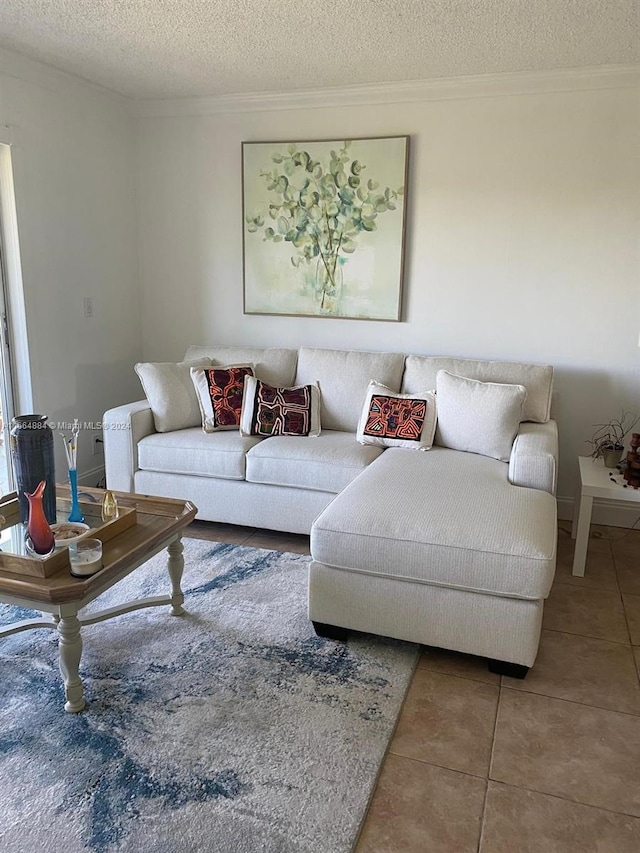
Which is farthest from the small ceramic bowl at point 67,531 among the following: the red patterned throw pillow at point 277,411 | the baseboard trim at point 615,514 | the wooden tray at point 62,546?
the baseboard trim at point 615,514

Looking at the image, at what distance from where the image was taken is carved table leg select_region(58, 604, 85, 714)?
190cm

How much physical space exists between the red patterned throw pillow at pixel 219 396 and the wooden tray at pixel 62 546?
3.82 feet

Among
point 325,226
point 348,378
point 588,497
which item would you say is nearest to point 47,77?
point 325,226

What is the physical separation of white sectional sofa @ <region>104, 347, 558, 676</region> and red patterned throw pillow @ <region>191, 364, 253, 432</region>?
105mm

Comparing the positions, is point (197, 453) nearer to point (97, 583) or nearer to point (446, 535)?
point (97, 583)

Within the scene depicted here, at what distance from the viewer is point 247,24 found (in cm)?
280

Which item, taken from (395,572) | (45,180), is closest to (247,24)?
(45,180)

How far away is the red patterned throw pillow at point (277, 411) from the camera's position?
346 centimetres

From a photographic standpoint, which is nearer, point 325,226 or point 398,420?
point 398,420

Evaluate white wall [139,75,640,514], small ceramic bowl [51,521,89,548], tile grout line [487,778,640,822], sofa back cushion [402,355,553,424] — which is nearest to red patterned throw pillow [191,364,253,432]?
white wall [139,75,640,514]

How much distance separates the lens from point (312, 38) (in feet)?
9.73

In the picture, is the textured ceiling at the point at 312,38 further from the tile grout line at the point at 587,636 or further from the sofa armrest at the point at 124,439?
the tile grout line at the point at 587,636

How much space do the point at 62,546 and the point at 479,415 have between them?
6.47ft

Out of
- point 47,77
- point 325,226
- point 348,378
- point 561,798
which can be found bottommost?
point 561,798
